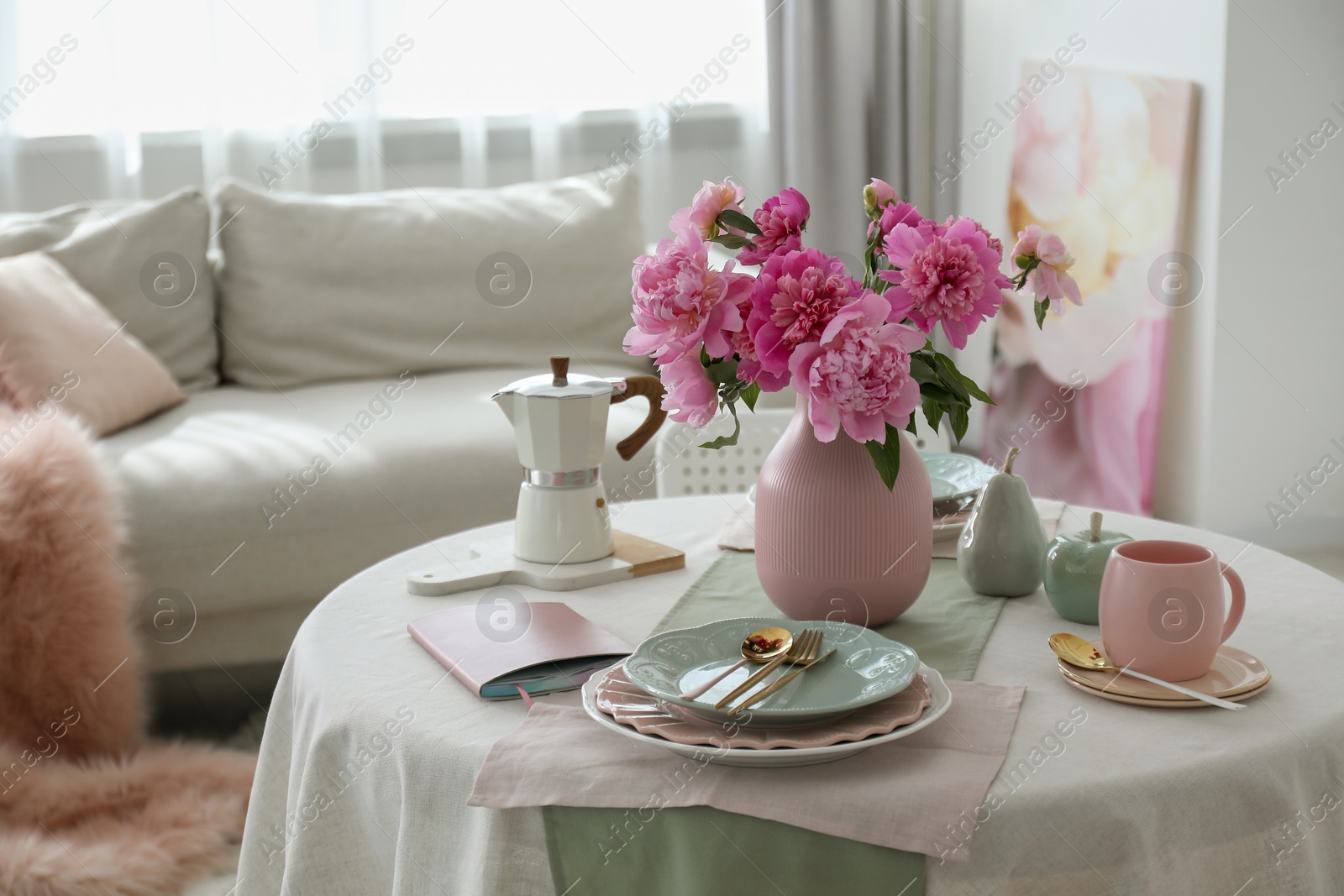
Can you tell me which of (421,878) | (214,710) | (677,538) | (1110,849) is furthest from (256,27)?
(1110,849)

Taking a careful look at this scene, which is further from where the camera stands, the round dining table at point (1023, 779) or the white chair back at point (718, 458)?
the white chair back at point (718, 458)

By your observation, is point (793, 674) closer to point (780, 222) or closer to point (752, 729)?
point (752, 729)

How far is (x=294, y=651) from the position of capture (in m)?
1.02

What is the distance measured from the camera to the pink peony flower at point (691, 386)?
91 centimetres

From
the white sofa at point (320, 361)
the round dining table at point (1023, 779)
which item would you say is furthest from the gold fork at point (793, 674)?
the white sofa at point (320, 361)

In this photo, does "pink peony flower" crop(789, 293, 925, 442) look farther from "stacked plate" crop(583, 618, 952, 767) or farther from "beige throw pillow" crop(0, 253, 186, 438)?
"beige throw pillow" crop(0, 253, 186, 438)

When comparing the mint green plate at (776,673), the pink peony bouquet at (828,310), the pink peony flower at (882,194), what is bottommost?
the mint green plate at (776,673)

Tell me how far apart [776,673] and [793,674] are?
14mm

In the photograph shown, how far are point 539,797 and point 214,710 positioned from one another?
162 cm

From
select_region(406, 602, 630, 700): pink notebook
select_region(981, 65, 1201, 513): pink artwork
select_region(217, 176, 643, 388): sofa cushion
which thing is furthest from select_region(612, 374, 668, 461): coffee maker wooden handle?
select_region(981, 65, 1201, 513): pink artwork

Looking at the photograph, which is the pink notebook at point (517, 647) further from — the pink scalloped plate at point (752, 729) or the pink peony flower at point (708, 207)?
the pink peony flower at point (708, 207)

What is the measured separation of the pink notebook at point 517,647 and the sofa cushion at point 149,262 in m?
1.82

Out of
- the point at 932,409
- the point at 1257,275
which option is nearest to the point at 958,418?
the point at 932,409

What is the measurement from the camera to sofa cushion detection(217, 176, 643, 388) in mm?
2637
